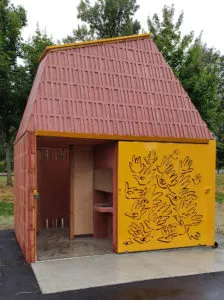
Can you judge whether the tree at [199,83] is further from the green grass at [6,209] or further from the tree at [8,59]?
the green grass at [6,209]

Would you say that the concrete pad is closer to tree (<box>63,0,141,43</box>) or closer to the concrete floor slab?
the concrete floor slab

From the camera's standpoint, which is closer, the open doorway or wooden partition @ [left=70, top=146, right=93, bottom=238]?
the open doorway

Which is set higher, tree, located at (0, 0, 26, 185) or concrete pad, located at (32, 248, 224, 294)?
tree, located at (0, 0, 26, 185)

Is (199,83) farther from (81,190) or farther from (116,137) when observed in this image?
(116,137)

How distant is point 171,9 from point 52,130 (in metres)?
16.5

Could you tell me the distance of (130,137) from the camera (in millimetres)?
7566

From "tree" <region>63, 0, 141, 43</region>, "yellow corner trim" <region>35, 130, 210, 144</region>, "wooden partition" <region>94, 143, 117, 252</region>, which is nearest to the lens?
"yellow corner trim" <region>35, 130, 210, 144</region>

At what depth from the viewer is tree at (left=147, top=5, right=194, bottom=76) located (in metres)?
18.5

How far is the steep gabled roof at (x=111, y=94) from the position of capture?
7301mm

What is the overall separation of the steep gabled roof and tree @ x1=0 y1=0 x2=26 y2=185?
10438 millimetres

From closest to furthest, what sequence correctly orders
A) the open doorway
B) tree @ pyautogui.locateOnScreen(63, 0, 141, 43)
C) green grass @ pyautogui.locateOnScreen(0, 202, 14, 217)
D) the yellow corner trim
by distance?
the yellow corner trim < the open doorway < green grass @ pyautogui.locateOnScreen(0, 202, 14, 217) < tree @ pyautogui.locateOnScreen(63, 0, 141, 43)

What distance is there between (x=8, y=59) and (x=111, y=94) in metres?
12.6

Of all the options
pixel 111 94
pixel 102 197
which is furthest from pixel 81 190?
pixel 111 94

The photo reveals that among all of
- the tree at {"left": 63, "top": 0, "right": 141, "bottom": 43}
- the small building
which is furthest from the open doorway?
the tree at {"left": 63, "top": 0, "right": 141, "bottom": 43}
